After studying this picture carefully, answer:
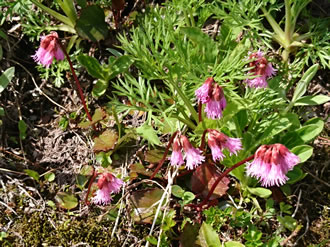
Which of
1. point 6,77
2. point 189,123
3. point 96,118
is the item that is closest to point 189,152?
point 189,123

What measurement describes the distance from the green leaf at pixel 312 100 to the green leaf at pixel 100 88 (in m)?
1.02

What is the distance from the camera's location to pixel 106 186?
213 cm

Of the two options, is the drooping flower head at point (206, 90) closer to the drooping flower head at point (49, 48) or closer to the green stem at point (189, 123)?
the green stem at point (189, 123)

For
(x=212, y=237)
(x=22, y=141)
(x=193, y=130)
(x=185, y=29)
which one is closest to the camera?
(x=212, y=237)

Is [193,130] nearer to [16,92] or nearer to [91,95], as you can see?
[91,95]

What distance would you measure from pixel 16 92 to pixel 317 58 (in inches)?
68.9

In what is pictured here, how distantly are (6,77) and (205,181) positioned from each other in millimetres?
1233

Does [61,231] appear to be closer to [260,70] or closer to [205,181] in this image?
[205,181]

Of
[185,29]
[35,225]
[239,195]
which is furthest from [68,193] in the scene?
[185,29]

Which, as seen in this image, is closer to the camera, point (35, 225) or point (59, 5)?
point (35, 225)

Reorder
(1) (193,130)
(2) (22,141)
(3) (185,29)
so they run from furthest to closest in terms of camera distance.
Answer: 1. (2) (22,141)
2. (1) (193,130)
3. (3) (185,29)

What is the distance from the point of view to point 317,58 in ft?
8.89

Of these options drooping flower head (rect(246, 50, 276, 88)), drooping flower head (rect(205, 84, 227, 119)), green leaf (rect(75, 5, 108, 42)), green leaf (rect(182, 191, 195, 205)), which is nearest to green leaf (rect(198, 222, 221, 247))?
green leaf (rect(182, 191, 195, 205))

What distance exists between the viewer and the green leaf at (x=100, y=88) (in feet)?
8.50
